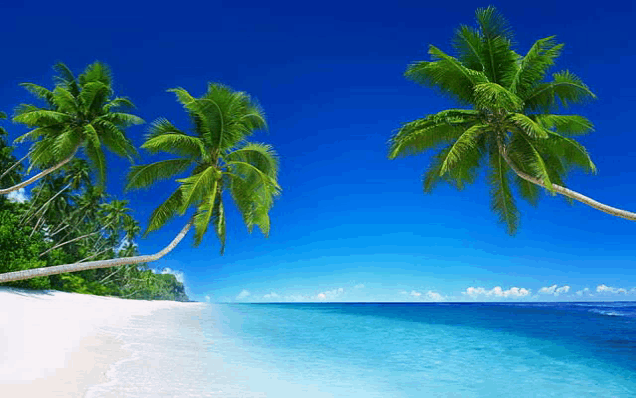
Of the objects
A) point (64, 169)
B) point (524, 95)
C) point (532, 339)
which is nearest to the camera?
point (524, 95)

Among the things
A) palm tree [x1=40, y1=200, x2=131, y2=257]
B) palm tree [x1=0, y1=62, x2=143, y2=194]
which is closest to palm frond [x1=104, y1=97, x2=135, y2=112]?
A: palm tree [x1=0, y1=62, x2=143, y2=194]

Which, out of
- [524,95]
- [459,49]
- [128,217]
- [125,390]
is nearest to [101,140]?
[125,390]

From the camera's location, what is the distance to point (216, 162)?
40.2ft

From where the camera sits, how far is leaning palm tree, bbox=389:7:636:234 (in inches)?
371

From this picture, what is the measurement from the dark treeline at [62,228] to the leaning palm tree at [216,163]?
13.2 feet

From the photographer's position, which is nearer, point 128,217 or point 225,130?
point 225,130

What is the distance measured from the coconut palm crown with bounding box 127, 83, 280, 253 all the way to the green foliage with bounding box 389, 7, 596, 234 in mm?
4090

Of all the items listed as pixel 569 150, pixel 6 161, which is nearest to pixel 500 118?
pixel 569 150

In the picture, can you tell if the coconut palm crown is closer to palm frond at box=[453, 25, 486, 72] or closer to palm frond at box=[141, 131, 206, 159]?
palm frond at box=[141, 131, 206, 159]

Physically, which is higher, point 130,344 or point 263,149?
point 263,149

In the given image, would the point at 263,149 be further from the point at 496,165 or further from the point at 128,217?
the point at 128,217

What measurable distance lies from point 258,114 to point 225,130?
147 centimetres

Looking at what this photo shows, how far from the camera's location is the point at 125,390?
6223 mm

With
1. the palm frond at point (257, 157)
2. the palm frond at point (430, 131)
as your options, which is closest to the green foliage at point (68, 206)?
the palm frond at point (257, 157)
